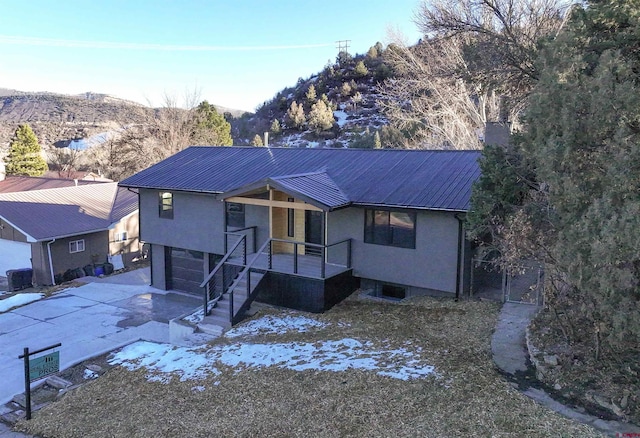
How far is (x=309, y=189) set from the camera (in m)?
14.4

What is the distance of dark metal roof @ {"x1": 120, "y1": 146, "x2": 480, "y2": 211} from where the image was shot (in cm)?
1403

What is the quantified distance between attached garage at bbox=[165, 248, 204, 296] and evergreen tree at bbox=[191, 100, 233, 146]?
2505cm

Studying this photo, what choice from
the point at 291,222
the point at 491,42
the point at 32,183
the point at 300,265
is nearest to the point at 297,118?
the point at 32,183

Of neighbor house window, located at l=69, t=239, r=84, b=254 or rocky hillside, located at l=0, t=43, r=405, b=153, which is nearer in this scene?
neighbor house window, located at l=69, t=239, r=84, b=254

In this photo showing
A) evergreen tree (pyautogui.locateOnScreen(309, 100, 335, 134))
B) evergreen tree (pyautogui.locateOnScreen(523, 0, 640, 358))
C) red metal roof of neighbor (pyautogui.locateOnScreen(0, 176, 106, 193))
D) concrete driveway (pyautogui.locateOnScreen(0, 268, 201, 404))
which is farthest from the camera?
evergreen tree (pyautogui.locateOnScreen(309, 100, 335, 134))

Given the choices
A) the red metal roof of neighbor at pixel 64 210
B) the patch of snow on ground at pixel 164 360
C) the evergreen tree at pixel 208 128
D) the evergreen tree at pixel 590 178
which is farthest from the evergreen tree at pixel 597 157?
the evergreen tree at pixel 208 128

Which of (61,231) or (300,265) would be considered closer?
(300,265)

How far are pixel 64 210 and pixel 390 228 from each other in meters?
19.2

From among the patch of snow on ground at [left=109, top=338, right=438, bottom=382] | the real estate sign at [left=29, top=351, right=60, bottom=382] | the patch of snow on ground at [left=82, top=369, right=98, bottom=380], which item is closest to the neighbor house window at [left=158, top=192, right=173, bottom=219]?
the patch of snow on ground at [left=109, top=338, right=438, bottom=382]

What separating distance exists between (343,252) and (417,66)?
15643 mm

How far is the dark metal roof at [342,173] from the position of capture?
1403cm

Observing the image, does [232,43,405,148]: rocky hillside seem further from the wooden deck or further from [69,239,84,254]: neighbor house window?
the wooden deck

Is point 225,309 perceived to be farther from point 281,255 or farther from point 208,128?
point 208,128

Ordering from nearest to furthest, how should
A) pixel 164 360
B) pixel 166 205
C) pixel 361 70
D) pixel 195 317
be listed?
pixel 164 360 → pixel 195 317 → pixel 166 205 → pixel 361 70
